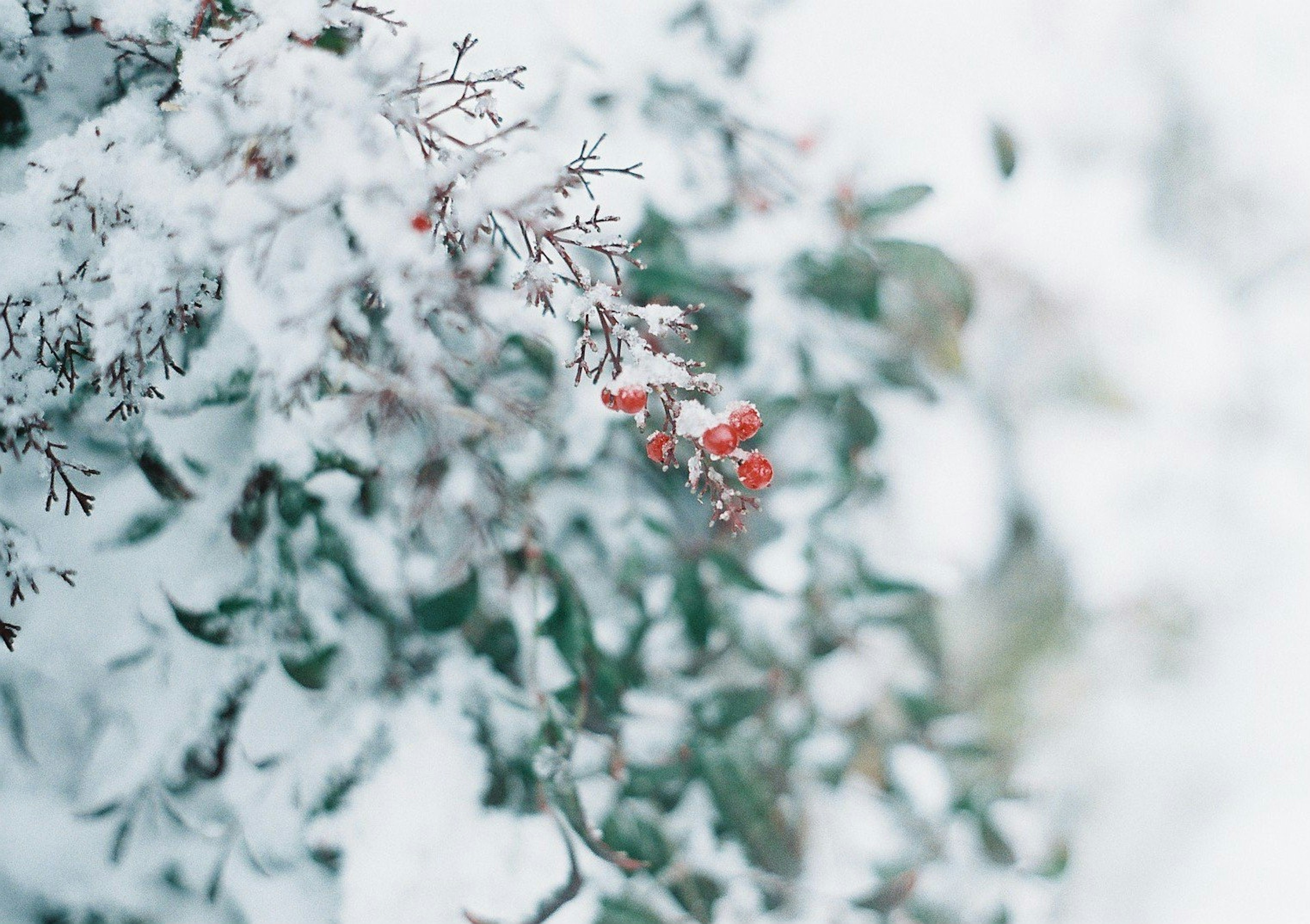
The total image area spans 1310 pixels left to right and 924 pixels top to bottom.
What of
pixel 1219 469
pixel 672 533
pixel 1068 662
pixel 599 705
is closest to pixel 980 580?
pixel 1068 662

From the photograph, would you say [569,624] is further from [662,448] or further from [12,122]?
[12,122]

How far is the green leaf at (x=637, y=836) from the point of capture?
2.16ft

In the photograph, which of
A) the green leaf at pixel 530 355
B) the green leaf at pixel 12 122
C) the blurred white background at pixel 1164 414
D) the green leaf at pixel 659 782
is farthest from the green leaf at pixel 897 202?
the blurred white background at pixel 1164 414

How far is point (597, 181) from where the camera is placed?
0.66m

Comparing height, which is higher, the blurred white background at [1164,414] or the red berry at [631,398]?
the red berry at [631,398]

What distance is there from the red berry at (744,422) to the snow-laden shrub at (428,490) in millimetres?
13

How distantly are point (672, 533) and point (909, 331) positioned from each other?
2.18 ft

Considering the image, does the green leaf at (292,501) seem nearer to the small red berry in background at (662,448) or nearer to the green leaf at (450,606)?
the green leaf at (450,606)

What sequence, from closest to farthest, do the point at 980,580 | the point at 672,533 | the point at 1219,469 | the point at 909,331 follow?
1. the point at 672,533
2. the point at 909,331
3. the point at 980,580
4. the point at 1219,469

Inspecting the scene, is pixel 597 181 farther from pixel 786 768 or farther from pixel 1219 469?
pixel 1219 469

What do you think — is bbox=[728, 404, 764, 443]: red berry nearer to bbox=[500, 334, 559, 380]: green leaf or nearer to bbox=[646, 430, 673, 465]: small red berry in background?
bbox=[646, 430, 673, 465]: small red berry in background

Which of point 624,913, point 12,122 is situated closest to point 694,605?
point 624,913

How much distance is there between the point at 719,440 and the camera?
0.39 meters

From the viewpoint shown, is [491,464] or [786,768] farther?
[786,768]
